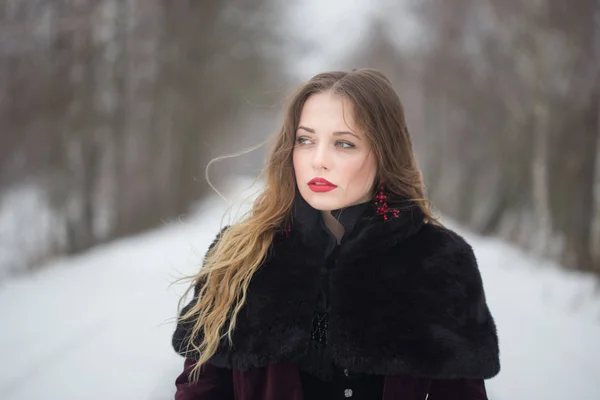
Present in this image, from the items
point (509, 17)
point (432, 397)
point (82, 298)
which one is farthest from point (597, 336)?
point (509, 17)

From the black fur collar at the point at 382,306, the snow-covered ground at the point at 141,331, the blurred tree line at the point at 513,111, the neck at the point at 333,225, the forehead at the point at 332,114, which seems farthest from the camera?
the blurred tree line at the point at 513,111

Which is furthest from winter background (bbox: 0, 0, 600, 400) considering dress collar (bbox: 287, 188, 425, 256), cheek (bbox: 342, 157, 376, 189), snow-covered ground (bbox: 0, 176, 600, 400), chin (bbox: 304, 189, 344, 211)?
cheek (bbox: 342, 157, 376, 189)

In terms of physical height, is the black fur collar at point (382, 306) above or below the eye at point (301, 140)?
below

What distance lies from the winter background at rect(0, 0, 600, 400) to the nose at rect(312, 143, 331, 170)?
0.49 metres

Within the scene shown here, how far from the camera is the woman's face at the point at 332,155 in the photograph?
1.78 metres

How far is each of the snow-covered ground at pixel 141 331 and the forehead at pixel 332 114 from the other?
2.45ft

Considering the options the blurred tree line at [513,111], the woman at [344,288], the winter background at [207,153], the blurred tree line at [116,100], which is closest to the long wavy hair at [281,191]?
the woman at [344,288]

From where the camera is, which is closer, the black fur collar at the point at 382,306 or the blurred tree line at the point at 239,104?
the black fur collar at the point at 382,306

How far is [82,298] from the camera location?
5.26m

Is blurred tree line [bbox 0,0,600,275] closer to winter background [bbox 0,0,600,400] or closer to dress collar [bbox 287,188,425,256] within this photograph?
winter background [bbox 0,0,600,400]

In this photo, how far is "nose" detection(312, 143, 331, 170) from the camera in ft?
5.78

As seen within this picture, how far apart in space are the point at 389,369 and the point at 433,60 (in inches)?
451

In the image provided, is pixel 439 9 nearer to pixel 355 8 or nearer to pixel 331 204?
pixel 355 8

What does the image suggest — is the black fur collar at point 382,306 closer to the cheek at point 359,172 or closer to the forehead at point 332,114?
the cheek at point 359,172
